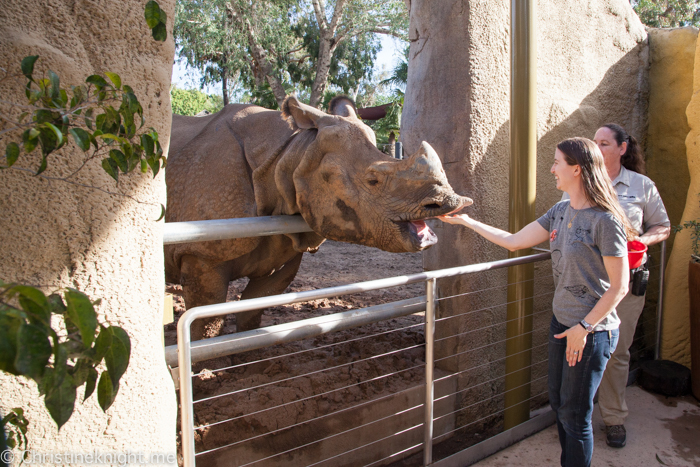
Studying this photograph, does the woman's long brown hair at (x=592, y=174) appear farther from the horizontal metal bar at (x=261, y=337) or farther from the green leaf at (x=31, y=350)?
the green leaf at (x=31, y=350)

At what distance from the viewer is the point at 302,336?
9.09ft

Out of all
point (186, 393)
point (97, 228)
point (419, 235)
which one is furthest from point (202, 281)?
point (97, 228)

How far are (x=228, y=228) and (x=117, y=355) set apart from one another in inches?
67.2

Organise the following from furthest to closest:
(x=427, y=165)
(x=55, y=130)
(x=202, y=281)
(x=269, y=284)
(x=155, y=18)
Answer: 1. (x=269, y=284)
2. (x=202, y=281)
3. (x=427, y=165)
4. (x=155, y=18)
5. (x=55, y=130)

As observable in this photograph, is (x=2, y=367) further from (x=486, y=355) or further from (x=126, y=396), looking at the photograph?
(x=486, y=355)

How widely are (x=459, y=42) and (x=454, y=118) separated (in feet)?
1.70

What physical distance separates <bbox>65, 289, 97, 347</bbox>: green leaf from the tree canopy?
1699 cm

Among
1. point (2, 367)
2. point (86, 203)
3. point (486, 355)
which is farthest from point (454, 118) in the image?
point (2, 367)

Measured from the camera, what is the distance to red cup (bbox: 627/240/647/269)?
3213 millimetres

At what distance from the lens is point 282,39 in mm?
18953

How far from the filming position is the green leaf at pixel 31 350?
836 millimetres

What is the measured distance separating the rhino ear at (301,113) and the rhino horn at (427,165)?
809 millimetres

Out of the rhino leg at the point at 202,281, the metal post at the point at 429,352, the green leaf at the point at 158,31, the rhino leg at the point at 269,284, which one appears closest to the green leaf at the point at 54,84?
the green leaf at the point at 158,31

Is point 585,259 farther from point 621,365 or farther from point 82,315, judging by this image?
point 82,315
